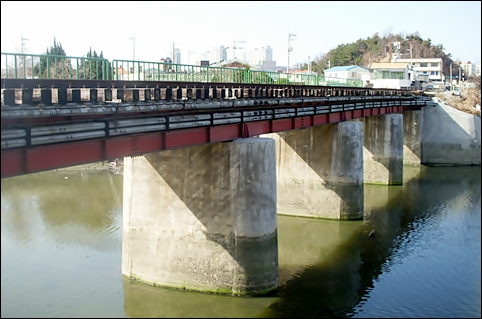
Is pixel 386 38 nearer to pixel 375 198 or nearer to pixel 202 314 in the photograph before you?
pixel 375 198

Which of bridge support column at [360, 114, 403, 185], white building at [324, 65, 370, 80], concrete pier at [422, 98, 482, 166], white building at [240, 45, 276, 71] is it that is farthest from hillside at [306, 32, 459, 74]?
bridge support column at [360, 114, 403, 185]

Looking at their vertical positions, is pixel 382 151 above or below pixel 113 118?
below

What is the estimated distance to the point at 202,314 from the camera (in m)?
15.8

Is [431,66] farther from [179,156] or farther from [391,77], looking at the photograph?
[179,156]

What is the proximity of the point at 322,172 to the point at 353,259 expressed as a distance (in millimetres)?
6491

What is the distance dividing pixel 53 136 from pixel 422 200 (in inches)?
1037

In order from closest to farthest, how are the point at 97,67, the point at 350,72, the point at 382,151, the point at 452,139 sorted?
1. the point at 97,67
2. the point at 382,151
3. the point at 452,139
4. the point at 350,72

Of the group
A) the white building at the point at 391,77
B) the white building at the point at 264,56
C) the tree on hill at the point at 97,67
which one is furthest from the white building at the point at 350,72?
the tree on hill at the point at 97,67

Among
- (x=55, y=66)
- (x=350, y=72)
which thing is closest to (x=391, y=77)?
(x=350, y=72)

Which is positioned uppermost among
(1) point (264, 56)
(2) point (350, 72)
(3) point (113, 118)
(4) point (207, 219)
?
(1) point (264, 56)

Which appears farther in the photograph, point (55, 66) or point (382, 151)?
point (382, 151)

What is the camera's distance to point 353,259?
21391 mm

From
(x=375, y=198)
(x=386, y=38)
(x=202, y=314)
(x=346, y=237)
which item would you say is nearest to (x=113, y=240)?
(x=202, y=314)

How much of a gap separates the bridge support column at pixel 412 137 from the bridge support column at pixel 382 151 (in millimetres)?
10614
